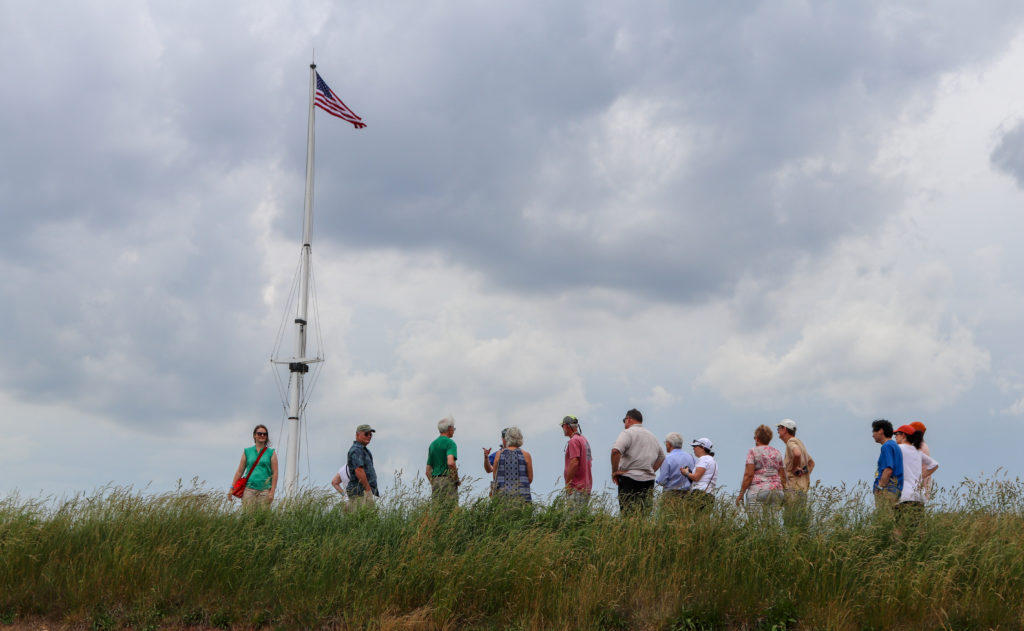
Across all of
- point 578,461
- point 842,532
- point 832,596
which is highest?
point 578,461

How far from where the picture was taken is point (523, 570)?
10.5 metres

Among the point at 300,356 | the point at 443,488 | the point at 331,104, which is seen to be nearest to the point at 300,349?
the point at 300,356

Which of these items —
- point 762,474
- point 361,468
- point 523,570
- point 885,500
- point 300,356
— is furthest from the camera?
point 300,356

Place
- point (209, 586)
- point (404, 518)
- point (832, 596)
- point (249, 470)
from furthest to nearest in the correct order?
point (249, 470)
point (404, 518)
point (209, 586)
point (832, 596)

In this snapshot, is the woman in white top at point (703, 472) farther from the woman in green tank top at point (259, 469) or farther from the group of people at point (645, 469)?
the woman in green tank top at point (259, 469)

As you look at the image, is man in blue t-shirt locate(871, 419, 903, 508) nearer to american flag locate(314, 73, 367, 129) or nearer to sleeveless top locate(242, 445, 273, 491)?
sleeveless top locate(242, 445, 273, 491)

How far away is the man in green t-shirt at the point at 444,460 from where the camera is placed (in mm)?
12859

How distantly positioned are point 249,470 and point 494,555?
4856 millimetres

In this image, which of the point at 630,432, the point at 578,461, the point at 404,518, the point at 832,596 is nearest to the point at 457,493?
the point at 404,518

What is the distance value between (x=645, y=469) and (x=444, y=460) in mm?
2846

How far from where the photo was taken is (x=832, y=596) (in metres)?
10.1

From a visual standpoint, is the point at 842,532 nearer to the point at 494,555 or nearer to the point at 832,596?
the point at 832,596

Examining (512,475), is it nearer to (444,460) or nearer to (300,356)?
(444,460)

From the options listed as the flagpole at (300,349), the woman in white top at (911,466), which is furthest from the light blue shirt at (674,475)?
the flagpole at (300,349)
